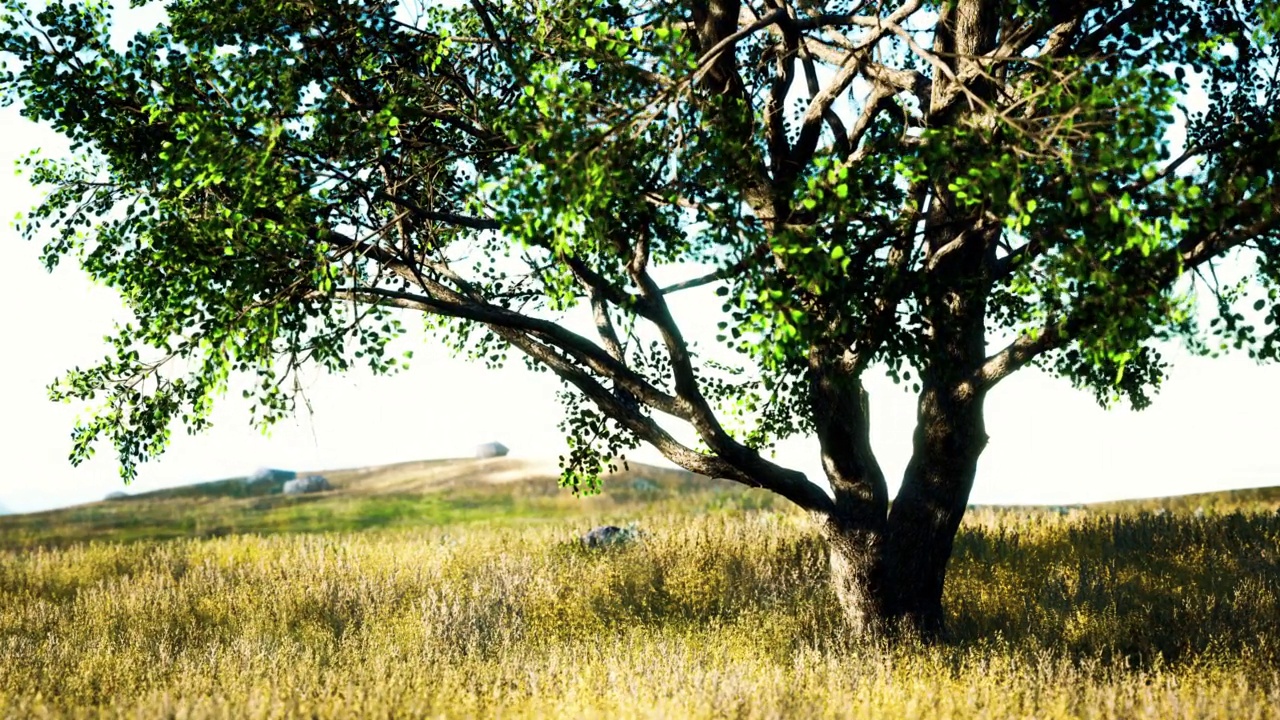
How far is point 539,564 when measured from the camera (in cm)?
1511

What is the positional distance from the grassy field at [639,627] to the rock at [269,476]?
60.7ft

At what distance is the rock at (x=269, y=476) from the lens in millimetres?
38556

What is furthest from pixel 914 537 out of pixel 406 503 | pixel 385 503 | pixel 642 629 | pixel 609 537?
pixel 385 503

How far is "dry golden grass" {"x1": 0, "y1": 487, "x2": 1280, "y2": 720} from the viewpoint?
26.0 ft

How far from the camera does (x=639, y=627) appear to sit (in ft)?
35.8

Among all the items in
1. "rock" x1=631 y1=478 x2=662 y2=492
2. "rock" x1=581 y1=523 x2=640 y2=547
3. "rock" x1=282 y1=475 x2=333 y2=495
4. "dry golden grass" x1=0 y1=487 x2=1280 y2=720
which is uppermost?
"rock" x1=282 y1=475 x2=333 y2=495

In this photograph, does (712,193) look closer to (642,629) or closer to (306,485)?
(642,629)

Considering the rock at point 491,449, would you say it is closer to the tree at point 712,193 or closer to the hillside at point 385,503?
the hillside at point 385,503

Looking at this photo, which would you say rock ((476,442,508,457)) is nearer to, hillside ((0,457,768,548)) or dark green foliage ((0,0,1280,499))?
hillside ((0,457,768,548))

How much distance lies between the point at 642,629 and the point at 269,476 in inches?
1264

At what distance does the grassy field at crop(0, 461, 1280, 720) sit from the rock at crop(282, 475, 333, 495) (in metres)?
16.7

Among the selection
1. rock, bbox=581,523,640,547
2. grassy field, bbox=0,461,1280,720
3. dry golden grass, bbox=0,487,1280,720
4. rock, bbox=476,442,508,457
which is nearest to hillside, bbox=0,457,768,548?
rock, bbox=476,442,508,457

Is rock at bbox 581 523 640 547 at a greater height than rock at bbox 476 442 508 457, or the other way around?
rock at bbox 476 442 508 457

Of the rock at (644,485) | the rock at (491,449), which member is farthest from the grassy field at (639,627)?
the rock at (491,449)
